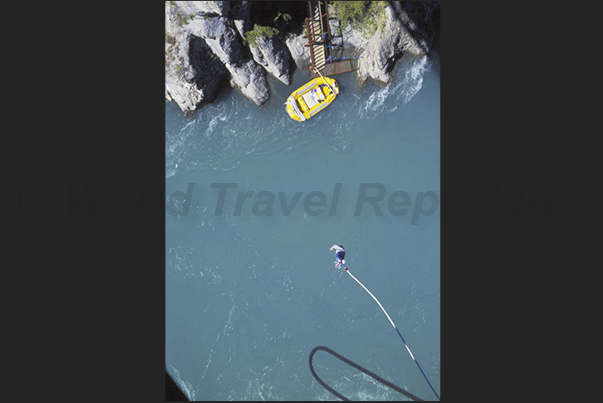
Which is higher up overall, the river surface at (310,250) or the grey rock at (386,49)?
the grey rock at (386,49)

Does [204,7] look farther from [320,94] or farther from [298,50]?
[320,94]

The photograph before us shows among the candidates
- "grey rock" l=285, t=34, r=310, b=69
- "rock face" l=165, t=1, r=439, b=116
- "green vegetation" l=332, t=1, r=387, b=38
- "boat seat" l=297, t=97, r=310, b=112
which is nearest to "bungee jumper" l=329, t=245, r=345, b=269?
"boat seat" l=297, t=97, r=310, b=112

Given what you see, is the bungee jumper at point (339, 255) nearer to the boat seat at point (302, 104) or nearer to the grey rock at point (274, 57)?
the boat seat at point (302, 104)

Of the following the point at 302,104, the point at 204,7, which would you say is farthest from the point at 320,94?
the point at 204,7

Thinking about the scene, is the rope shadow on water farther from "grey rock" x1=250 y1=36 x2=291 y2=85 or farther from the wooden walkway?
the wooden walkway

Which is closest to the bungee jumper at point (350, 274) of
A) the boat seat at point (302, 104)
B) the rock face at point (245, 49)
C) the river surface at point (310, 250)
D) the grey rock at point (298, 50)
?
the river surface at point (310, 250)

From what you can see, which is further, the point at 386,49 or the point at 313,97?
the point at 313,97
